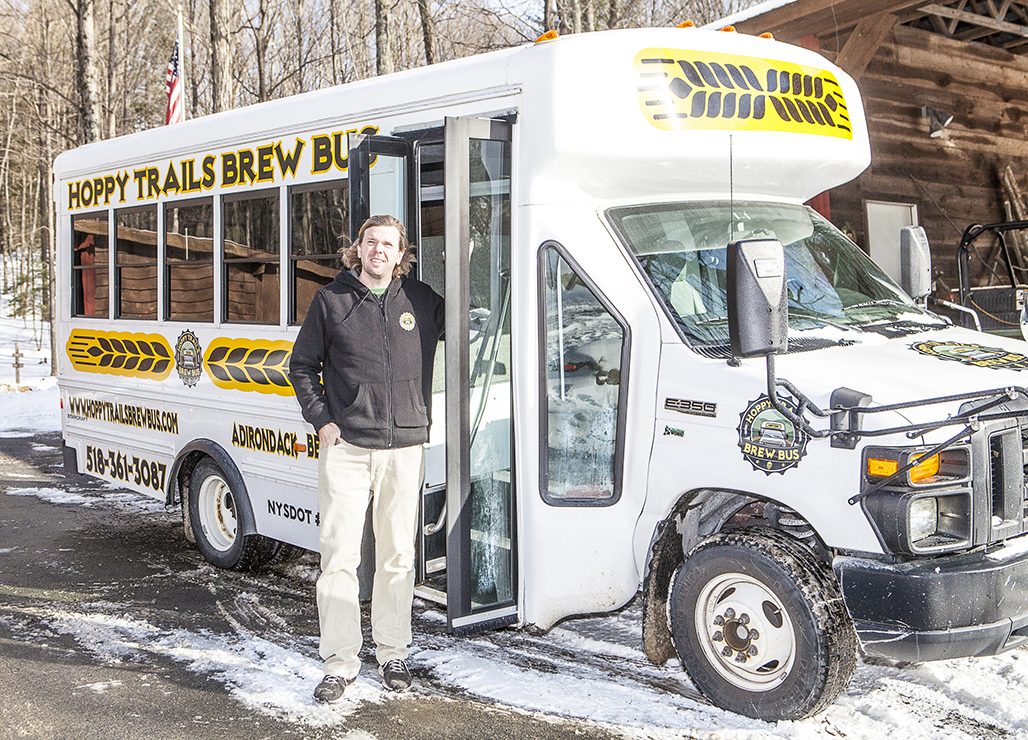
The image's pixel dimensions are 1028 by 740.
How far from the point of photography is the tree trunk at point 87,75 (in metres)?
16.8

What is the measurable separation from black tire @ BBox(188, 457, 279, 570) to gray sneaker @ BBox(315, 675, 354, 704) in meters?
2.17

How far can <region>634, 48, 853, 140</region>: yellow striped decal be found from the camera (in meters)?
4.50

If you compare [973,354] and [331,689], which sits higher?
[973,354]

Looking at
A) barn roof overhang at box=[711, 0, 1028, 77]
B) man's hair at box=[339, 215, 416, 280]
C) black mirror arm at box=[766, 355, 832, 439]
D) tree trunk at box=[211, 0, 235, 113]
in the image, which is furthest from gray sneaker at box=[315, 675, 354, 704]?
tree trunk at box=[211, 0, 235, 113]

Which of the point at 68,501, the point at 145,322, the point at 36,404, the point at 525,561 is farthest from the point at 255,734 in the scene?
the point at 36,404

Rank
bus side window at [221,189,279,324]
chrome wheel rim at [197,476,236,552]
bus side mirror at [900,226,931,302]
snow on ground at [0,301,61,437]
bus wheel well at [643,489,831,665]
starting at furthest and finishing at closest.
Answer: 1. snow on ground at [0,301,61,437]
2. chrome wheel rim at [197,476,236,552]
3. bus side window at [221,189,279,324]
4. bus side mirror at [900,226,931,302]
5. bus wheel well at [643,489,831,665]

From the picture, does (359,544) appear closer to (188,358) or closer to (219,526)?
(219,526)

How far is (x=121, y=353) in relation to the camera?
23.6 feet

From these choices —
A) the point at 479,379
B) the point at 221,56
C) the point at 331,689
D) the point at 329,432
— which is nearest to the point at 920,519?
the point at 479,379

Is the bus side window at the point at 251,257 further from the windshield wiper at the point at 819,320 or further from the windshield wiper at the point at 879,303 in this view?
the windshield wiper at the point at 879,303

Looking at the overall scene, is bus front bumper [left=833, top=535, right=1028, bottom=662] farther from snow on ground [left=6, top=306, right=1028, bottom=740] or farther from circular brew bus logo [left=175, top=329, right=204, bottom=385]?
circular brew bus logo [left=175, top=329, right=204, bottom=385]

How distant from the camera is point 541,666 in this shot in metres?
4.75

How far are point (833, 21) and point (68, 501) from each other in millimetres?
9002

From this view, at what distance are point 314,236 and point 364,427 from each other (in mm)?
1711
